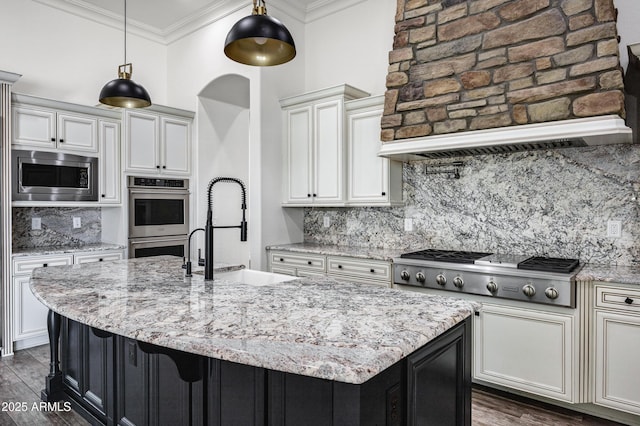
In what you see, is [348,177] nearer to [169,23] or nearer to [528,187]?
[528,187]

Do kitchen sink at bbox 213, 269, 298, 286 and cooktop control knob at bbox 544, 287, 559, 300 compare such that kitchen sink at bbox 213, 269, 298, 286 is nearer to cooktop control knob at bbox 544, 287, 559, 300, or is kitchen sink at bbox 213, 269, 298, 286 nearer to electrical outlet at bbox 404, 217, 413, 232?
cooktop control knob at bbox 544, 287, 559, 300

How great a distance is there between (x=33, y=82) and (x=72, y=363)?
3267 mm

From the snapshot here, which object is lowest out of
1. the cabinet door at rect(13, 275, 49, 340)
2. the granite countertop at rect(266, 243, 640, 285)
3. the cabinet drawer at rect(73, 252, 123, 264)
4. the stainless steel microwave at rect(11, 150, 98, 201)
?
the cabinet door at rect(13, 275, 49, 340)

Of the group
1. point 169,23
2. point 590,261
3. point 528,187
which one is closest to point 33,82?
point 169,23

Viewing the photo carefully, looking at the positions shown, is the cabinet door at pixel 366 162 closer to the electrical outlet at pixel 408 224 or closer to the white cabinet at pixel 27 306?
the electrical outlet at pixel 408 224

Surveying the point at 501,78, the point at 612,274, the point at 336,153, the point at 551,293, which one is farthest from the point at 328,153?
the point at 612,274

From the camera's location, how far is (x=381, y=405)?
123cm

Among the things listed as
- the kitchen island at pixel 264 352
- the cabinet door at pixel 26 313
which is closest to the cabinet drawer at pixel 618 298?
the kitchen island at pixel 264 352

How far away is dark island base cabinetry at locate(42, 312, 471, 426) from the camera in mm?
1241

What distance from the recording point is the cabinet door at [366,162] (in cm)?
376

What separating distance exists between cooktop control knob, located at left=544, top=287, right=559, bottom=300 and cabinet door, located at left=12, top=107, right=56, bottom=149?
4330mm

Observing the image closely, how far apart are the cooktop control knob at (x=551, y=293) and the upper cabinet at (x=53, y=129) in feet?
13.9

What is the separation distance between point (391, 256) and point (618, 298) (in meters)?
1.52

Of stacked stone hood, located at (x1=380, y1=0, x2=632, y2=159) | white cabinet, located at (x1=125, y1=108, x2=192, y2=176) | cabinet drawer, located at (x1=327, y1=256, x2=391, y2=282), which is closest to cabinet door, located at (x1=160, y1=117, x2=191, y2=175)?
white cabinet, located at (x1=125, y1=108, x2=192, y2=176)
